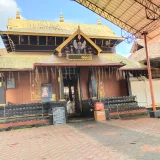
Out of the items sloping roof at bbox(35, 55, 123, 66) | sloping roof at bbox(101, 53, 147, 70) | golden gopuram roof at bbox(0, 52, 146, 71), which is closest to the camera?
sloping roof at bbox(35, 55, 123, 66)

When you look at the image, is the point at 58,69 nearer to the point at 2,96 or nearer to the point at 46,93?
the point at 46,93

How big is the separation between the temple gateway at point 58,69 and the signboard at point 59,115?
0.73 m

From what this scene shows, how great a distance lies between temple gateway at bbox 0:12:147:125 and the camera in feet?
39.2

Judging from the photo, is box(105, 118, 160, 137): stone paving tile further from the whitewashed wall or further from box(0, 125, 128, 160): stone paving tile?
the whitewashed wall

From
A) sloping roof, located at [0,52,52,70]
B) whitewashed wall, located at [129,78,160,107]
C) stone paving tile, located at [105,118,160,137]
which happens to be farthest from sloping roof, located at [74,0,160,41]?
stone paving tile, located at [105,118,160,137]

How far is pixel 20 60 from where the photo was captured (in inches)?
525

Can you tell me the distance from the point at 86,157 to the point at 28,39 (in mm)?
11800

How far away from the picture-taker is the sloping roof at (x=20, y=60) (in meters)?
12.3

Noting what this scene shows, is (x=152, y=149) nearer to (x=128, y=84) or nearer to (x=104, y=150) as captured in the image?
(x=104, y=150)

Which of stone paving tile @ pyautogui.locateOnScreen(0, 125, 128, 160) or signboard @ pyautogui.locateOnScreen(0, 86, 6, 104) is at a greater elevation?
signboard @ pyautogui.locateOnScreen(0, 86, 6, 104)

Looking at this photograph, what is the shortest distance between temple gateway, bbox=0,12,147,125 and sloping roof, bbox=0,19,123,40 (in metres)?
0.18

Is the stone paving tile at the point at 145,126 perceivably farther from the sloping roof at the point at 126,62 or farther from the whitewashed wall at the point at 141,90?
the sloping roof at the point at 126,62

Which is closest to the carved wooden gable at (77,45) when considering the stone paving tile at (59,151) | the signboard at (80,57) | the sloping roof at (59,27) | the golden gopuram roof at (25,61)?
the signboard at (80,57)

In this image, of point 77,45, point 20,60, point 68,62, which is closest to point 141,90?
point 77,45
